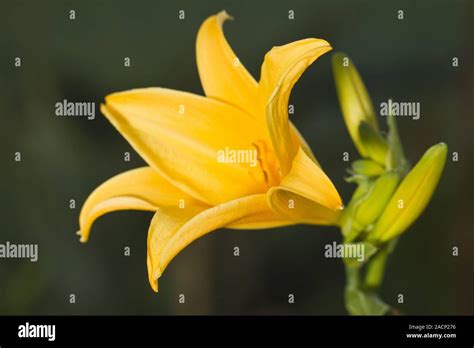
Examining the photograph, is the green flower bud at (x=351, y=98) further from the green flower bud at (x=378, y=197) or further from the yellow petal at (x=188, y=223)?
the yellow petal at (x=188, y=223)

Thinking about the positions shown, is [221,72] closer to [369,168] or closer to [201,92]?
[369,168]

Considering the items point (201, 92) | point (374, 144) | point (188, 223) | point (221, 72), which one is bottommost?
point (188, 223)

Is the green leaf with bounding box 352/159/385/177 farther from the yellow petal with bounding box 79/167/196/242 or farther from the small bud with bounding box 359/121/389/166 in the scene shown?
the yellow petal with bounding box 79/167/196/242

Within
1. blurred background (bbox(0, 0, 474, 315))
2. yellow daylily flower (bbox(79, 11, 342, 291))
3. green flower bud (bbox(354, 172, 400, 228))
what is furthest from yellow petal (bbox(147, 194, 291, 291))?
blurred background (bbox(0, 0, 474, 315))

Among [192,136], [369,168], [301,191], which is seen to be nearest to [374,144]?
[369,168]

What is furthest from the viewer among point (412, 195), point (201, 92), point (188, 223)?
point (201, 92)
